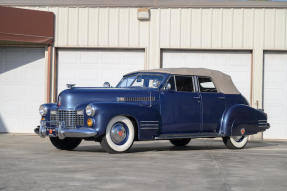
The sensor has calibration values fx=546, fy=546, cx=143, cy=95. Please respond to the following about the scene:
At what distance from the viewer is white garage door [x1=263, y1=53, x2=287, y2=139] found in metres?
18.0

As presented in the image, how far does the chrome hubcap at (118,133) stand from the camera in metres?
9.90

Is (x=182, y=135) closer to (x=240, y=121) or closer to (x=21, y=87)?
(x=240, y=121)

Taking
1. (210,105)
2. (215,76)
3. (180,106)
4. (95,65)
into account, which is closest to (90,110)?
(180,106)

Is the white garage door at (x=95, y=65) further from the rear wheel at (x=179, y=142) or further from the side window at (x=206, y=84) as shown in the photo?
the side window at (x=206, y=84)

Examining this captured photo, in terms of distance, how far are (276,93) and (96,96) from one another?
31.1 ft

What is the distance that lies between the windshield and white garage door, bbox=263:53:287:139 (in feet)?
25.7

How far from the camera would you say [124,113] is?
9930 mm

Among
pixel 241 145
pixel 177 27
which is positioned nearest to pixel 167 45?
pixel 177 27

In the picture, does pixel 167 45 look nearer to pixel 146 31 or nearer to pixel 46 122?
pixel 146 31

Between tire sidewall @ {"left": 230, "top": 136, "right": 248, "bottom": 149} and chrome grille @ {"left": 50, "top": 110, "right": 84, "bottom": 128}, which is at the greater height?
chrome grille @ {"left": 50, "top": 110, "right": 84, "bottom": 128}

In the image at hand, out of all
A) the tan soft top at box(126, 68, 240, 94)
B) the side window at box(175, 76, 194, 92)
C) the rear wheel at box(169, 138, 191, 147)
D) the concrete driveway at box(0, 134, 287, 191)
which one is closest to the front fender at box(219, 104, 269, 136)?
the tan soft top at box(126, 68, 240, 94)

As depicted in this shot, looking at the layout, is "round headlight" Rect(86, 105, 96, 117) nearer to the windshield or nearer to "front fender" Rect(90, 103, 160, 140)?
"front fender" Rect(90, 103, 160, 140)

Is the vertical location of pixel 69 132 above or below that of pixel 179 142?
above

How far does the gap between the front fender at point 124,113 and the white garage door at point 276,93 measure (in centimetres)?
838
